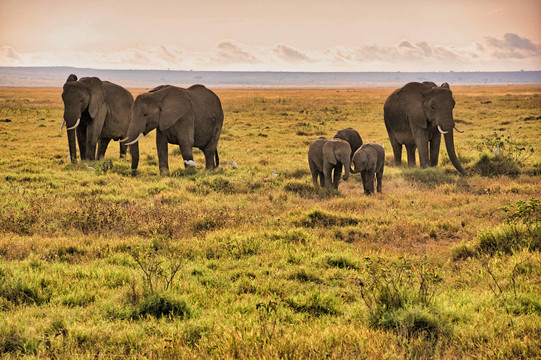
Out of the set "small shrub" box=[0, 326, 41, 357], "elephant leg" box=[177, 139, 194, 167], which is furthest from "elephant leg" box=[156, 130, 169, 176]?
"small shrub" box=[0, 326, 41, 357]

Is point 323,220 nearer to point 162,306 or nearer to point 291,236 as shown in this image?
point 291,236

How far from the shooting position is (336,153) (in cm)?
1277

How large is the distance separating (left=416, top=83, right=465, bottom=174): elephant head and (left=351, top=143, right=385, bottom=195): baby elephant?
10.9ft

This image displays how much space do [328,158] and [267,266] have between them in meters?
5.98

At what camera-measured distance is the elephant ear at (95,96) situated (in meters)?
17.2

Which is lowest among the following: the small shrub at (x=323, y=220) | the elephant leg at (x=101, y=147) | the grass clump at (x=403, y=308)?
the small shrub at (x=323, y=220)

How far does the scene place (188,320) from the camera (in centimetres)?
545

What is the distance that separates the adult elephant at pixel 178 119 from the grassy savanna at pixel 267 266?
1154 millimetres

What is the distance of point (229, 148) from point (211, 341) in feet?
61.4

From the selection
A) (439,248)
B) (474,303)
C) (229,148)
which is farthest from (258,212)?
(229,148)

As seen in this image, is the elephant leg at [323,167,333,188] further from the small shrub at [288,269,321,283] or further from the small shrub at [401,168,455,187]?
the small shrub at [288,269,321,283]

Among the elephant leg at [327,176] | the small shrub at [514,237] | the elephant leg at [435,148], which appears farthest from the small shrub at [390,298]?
the elephant leg at [435,148]

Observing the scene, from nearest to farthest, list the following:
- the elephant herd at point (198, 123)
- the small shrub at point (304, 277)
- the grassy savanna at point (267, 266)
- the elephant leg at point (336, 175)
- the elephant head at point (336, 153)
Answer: the grassy savanna at point (267, 266)
the small shrub at point (304, 277)
the elephant head at point (336, 153)
the elephant leg at point (336, 175)
the elephant herd at point (198, 123)

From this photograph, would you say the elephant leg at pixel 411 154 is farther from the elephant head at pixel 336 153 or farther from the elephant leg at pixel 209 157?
the elephant leg at pixel 209 157
